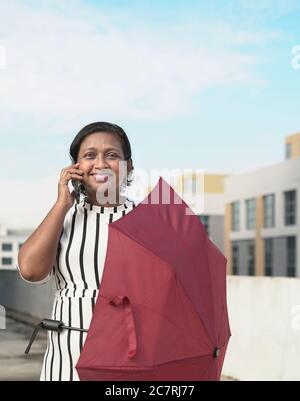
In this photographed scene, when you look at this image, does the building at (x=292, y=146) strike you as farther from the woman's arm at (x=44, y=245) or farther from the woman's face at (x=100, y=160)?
the woman's arm at (x=44, y=245)

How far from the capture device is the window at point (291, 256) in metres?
66.1

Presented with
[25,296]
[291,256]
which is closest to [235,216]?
[291,256]

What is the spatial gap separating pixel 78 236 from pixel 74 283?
146mm

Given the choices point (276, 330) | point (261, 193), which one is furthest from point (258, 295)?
point (261, 193)

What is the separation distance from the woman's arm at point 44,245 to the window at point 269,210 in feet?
222

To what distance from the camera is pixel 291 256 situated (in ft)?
220

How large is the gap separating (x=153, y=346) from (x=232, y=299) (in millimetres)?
6495

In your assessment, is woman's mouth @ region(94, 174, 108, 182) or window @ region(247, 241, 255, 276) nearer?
woman's mouth @ region(94, 174, 108, 182)

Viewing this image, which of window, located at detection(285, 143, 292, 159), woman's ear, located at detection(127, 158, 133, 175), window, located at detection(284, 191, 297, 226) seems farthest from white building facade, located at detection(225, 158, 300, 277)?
woman's ear, located at detection(127, 158, 133, 175)

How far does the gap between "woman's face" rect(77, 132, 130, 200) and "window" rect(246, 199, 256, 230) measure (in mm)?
72701

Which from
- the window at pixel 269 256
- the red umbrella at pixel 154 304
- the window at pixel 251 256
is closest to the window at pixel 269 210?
the window at pixel 269 256

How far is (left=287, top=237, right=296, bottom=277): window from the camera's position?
66.1 metres

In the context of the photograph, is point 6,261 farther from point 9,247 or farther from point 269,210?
point 269,210

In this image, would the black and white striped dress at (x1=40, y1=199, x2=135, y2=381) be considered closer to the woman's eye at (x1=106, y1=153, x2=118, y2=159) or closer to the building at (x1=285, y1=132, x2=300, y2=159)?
the woman's eye at (x1=106, y1=153, x2=118, y2=159)
